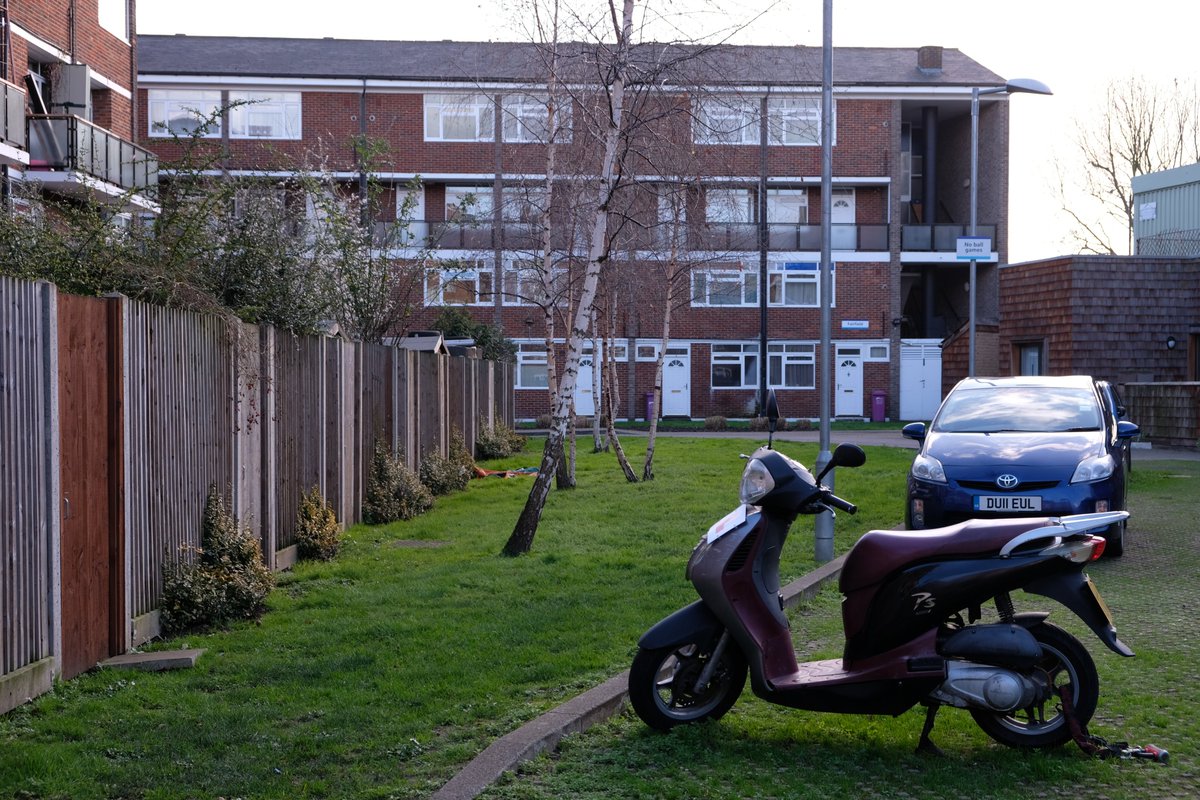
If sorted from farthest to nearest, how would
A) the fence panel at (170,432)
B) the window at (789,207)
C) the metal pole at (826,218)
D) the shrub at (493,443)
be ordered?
the window at (789,207) < the shrub at (493,443) < the metal pole at (826,218) < the fence panel at (170,432)

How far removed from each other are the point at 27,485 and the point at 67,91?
829 inches

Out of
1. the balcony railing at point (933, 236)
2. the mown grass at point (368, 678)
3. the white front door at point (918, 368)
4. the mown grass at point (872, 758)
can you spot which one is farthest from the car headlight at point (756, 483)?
the balcony railing at point (933, 236)

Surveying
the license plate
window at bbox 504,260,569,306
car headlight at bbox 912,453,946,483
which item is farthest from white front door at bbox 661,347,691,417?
the license plate

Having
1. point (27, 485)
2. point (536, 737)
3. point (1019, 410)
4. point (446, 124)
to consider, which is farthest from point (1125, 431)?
point (446, 124)

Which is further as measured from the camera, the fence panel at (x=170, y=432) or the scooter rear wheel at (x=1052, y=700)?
the fence panel at (x=170, y=432)

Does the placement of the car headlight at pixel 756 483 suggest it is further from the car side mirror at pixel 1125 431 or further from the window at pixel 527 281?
the window at pixel 527 281

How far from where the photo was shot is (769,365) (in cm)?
4494

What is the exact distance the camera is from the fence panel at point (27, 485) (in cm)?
572

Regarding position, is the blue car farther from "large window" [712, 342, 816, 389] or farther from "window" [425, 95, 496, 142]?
"large window" [712, 342, 816, 389]

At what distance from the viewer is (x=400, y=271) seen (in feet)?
68.8

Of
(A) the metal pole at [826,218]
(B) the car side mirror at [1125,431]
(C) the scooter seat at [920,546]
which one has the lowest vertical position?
(C) the scooter seat at [920,546]

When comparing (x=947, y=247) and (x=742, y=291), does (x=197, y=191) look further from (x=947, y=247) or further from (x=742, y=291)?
(x=947, y=247)

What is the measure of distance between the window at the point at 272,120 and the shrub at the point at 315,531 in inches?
1310

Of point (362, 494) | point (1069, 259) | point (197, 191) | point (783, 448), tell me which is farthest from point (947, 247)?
point (197, 191)
